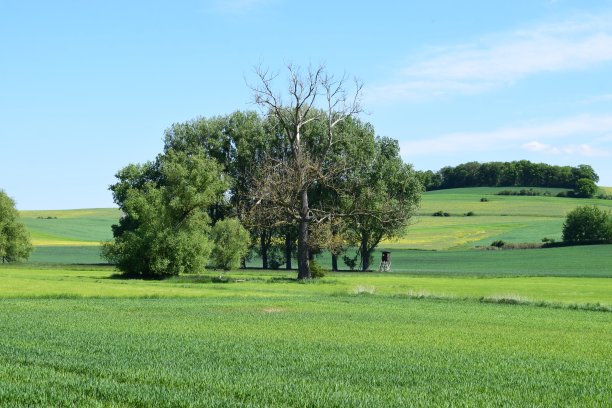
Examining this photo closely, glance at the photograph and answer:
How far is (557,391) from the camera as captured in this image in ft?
50.1

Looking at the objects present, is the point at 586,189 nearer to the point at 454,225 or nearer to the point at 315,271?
the point at 454,225

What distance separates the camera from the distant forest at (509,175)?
16862 centimetres

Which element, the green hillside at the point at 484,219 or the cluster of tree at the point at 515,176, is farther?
the cluster of tree at the point at 515,176

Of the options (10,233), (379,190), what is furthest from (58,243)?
(379,190)

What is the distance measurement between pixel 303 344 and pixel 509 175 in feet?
532

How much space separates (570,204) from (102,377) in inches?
5560

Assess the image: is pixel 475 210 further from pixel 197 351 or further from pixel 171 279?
pixel 197 351

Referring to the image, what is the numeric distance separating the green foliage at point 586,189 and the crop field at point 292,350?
122 m

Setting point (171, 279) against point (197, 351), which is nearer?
point (197, 351)

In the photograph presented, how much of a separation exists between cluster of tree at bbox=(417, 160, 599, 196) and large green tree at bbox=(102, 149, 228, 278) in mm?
95330

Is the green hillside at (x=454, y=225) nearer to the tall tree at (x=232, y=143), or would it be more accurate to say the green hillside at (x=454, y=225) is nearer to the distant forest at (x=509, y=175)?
the distant forest at (x=509, y=175)

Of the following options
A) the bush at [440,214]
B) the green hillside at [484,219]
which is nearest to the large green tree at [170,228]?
the green hillside at [484,219]

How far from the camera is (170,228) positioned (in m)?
64.8

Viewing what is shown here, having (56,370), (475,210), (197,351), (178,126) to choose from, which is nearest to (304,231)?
(178,126)
